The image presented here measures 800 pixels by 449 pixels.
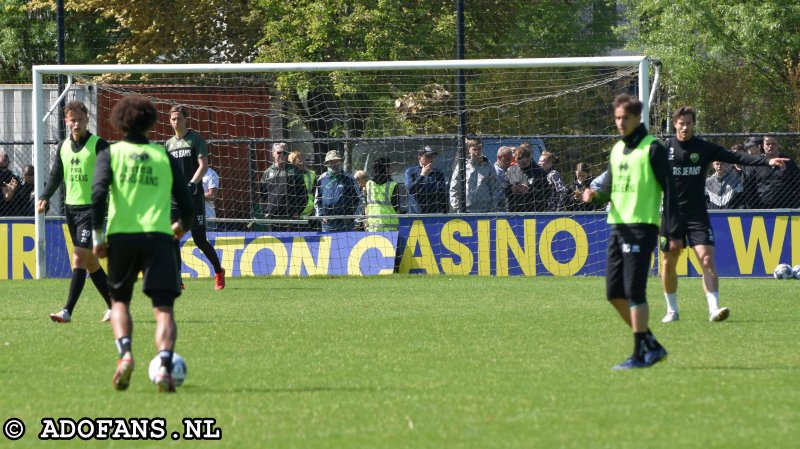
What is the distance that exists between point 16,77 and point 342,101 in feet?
53.9

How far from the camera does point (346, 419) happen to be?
22.9 ft

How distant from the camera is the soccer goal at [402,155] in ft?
63.4

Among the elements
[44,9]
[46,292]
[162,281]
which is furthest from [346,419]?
[44,9]

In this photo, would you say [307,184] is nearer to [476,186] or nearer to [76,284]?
[476,186]

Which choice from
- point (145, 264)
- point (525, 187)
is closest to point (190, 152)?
point (525, 187)

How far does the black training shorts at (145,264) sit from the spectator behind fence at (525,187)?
12169 mm

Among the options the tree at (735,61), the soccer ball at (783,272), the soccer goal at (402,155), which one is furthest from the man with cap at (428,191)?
the tree at (735,61)

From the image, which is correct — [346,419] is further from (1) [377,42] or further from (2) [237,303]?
(1) [377,42]

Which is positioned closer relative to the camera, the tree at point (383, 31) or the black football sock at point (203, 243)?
the black football sock at point (203, 243)

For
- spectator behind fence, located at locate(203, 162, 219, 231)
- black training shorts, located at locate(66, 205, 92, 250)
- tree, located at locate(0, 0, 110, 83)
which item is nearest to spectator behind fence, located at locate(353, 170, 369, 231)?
spectator behind fence, located at locate(203, 162, 219, 231)

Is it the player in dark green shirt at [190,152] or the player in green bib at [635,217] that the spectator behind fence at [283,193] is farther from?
the player in green bib at [635,217]

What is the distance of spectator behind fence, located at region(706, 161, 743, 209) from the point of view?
19406 millimetres

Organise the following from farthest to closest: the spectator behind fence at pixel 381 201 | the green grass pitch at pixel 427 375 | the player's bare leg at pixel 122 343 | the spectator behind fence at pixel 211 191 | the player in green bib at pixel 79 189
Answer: the spectator behind fence at pixel 381 201 < the spectator behind fence at pixel 211 191 < the player in green bib at pixel 79 189 < the player's bare leg at pixel 122 343 < the green grass pitch at pixel 427 375

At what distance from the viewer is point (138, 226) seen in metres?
7.91
